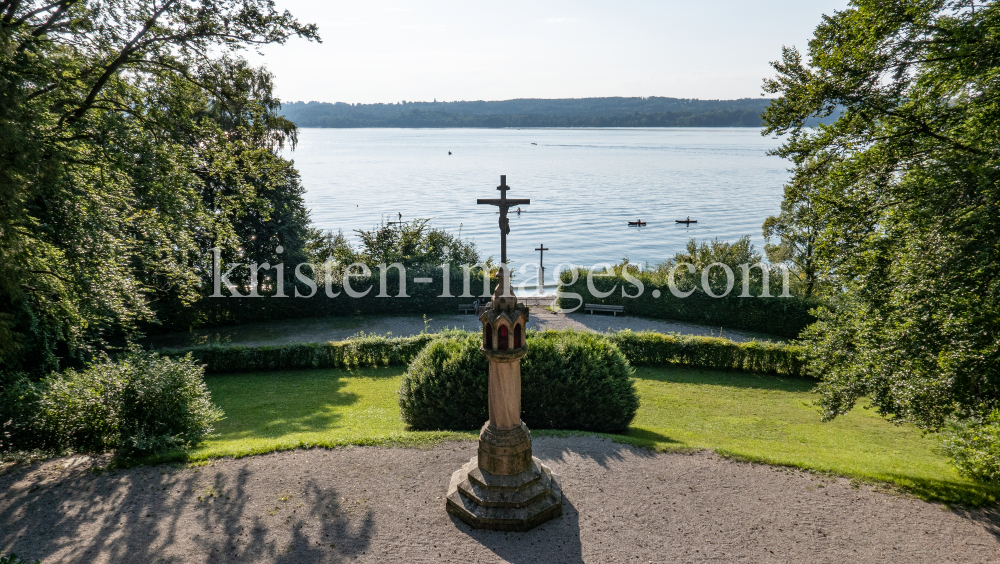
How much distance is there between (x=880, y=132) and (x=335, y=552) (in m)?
10.4

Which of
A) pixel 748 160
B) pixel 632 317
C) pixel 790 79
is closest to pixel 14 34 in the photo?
pixel 790 79

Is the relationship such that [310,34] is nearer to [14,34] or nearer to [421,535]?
[14,34]

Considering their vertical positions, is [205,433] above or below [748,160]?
below

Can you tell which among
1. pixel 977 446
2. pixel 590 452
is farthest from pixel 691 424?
pixel 977 446

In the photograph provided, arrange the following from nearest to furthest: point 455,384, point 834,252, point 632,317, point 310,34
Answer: point 834,252
point 455,384
point 310,34
point 632,317

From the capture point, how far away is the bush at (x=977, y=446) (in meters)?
7.99

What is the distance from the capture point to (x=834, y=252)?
33.4 ft

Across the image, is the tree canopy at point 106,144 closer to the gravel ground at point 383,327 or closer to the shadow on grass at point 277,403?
the shadow on grass at point 277,403

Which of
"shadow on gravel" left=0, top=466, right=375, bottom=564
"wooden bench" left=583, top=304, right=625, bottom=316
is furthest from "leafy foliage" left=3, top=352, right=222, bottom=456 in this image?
"wooden bench" left=583, top=304, right=625, bottom=316

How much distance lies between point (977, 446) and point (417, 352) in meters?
14.2

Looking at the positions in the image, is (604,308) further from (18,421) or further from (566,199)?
(566,199)

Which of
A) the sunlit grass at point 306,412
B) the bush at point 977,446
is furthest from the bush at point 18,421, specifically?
the bush at point 977,446

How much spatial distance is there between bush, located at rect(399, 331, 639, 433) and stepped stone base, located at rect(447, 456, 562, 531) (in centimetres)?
341

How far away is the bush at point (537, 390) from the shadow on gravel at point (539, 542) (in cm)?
376
